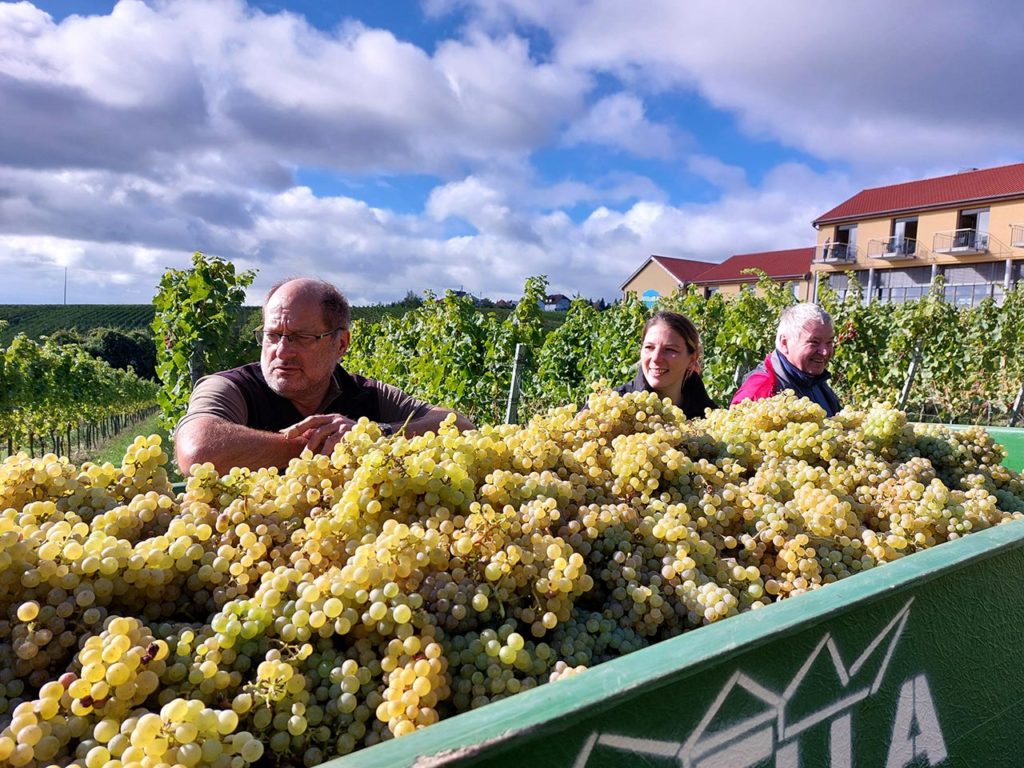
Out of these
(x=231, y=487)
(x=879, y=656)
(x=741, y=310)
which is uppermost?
(x=741, y=310)

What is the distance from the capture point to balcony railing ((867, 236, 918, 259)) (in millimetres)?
40219

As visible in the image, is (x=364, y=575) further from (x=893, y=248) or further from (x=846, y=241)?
(x=846, y=241)

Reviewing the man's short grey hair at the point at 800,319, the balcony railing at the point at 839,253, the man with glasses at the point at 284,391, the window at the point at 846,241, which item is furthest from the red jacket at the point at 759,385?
the window at the point at 846,241

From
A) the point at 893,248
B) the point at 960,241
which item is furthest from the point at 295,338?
the point at 893,248

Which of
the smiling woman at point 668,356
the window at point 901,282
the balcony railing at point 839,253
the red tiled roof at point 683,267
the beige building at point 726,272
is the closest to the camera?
the smiling woman at point 668,356

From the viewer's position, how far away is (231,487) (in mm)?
1359

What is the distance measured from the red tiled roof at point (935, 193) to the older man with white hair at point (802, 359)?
4064cm

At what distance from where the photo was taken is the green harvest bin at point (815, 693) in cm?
80

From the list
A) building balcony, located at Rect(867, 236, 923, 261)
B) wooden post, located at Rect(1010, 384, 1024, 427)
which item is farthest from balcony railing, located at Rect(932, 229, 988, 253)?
wooden post, located at Rect(1010, 384, 1024, 427)

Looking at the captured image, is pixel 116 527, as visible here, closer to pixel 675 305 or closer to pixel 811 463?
pixel 811 463

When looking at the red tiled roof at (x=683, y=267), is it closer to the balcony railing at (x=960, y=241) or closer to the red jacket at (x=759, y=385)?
the balcony railing at (x=960, y=241)

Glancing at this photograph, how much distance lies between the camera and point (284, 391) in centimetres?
295

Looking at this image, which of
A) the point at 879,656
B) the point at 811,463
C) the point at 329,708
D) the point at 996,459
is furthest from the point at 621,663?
the point at 996,459

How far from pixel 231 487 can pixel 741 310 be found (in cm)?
1083
